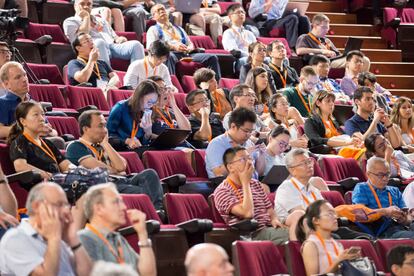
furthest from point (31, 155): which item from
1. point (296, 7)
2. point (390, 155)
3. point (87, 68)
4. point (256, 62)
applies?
point (296, 7)

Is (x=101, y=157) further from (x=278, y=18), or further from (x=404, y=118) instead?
(x=278, y=18)

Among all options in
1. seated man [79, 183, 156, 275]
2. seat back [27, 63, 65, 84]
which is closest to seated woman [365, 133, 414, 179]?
seat back [27, 63, 65, 84]

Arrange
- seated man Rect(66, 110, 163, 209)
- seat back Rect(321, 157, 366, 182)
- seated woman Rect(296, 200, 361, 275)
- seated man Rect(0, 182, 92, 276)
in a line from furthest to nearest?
seat back Rect(321, 157, 366, 182)
seated man Rect(66, 110, 163, 209)
seated woman Rect(296, 200, 361, 275)
seated man Rect(0, 182, 92, 276)

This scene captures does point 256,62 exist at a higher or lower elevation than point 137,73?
lower

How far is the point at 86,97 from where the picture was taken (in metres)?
7.13

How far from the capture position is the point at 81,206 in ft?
15.3

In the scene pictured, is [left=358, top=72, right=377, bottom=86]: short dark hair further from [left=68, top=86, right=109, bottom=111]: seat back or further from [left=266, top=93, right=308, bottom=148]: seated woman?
[left=68, top=86, right=109, bottom=111]: seat back

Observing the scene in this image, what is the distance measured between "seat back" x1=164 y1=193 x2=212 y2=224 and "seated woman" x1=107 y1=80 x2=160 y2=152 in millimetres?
828

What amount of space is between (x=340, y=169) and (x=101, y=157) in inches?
75.1

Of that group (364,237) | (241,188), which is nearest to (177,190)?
(241,188)

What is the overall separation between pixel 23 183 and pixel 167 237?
2.31 feet

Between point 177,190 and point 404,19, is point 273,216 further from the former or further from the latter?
point 404,19

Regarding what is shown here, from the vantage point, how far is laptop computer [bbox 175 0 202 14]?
30.6ft

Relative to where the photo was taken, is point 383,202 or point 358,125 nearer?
point 383,202
